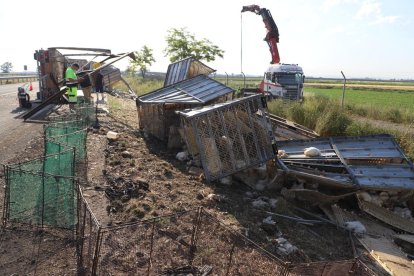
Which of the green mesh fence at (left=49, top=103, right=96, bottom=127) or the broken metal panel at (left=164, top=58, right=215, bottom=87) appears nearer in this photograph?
the green mesh fence at (left=49, top=103, right=96, bottom=127)

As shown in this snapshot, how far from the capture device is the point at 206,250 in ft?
16.2

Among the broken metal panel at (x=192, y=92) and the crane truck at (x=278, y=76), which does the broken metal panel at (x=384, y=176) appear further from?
the crane truck at (x=278, y=76)

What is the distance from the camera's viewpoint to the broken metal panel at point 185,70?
14.0 meters

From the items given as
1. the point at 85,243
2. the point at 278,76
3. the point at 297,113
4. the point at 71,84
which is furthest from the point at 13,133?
the point at 278,76

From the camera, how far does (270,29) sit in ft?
66.4

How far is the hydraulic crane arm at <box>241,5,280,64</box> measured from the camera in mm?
20000

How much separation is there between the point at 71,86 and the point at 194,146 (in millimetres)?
6502

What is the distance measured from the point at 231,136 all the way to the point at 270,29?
14.4 meters

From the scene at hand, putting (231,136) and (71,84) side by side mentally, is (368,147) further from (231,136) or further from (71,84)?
(71,84)

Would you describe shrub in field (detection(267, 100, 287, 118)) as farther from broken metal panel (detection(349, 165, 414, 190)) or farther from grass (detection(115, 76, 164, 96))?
grass (detection(115, 76, 164, 96))

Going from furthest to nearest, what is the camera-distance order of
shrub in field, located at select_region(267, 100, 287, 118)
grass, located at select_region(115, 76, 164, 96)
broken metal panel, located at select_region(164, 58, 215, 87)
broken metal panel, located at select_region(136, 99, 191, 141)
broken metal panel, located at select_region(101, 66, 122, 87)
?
1. grass, located at select_region(115, 76, 164, 96)
2. broken metal panel, located at select_region(101, 66, 122, 87)
3. broken metal panel, located at select_region(164, 58, 215, 87)
4. shrub in field, located at select_region(267, 100, 287, 118)
5. broken metal panel, located at select_region(136, 99, 191, 141)

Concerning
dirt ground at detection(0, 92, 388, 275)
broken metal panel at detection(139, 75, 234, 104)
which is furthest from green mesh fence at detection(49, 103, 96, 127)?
broken metal panel at detection(139, 75, 234, 104)

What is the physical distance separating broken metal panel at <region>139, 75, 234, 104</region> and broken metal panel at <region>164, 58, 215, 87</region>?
2043mm

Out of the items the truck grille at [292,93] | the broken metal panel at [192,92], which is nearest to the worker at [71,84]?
the broken metal panel at [192,92]
